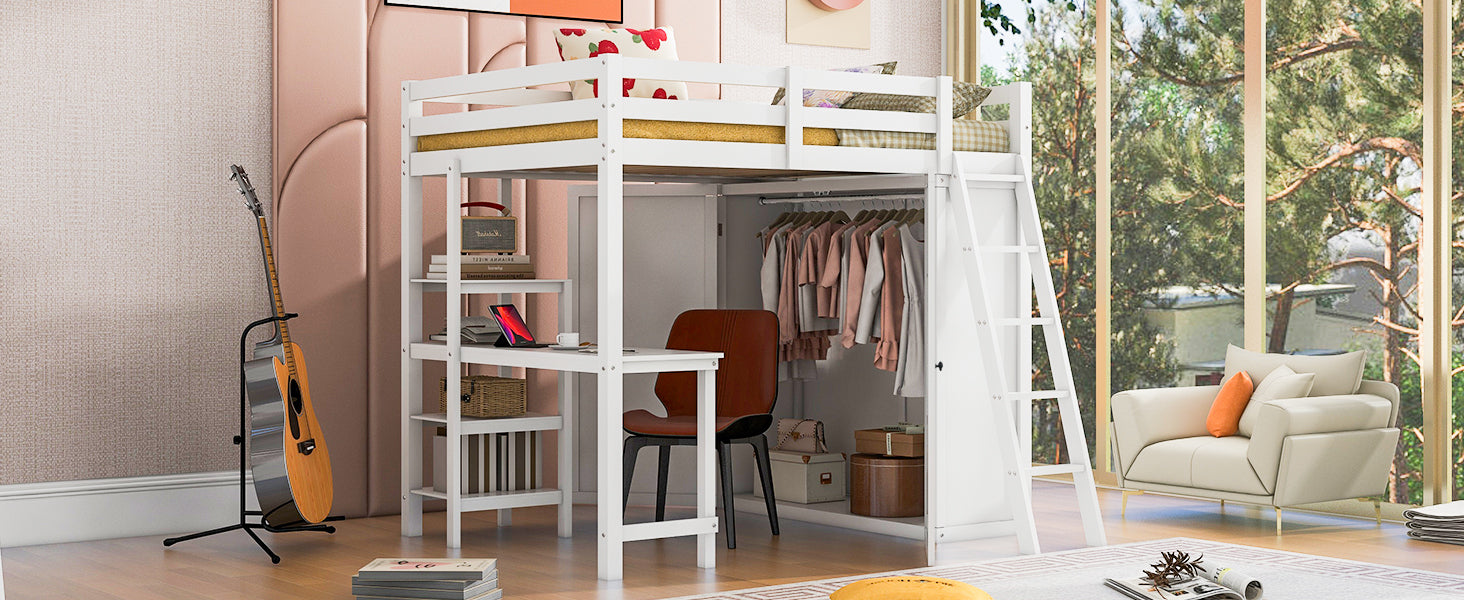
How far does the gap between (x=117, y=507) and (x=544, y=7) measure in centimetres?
267

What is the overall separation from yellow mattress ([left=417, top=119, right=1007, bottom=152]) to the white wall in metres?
1.94

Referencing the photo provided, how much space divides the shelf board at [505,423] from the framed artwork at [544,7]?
1764mm

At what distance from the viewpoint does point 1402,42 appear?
631cm

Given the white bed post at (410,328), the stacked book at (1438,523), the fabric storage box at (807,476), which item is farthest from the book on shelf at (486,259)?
the stacked book at (1438,523)

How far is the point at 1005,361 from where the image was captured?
5.88 metres

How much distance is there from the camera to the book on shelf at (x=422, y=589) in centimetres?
460

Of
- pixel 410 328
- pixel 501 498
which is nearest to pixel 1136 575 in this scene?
pixel 501 498

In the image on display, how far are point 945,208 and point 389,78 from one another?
241 centimetres

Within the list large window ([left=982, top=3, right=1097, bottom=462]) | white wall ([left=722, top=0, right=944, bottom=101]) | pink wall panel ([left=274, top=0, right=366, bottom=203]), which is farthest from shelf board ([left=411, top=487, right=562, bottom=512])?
large window ([left=982, top=3, right=1097, bottom=462])

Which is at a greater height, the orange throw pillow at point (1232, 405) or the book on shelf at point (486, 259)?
the book on shelf at point (486, 259)

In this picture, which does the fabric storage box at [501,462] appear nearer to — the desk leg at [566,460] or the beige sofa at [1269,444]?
the desk leg at [566,460]

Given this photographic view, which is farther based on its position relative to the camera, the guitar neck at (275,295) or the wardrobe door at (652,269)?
the wardrobe door at (652,269)

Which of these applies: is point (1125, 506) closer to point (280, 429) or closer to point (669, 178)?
point (669, 178)

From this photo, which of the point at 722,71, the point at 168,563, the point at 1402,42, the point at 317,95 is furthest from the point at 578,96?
the point at 1402,42
